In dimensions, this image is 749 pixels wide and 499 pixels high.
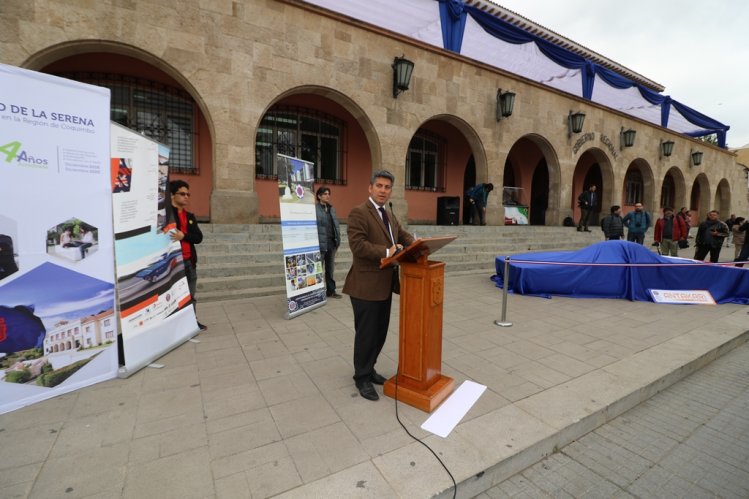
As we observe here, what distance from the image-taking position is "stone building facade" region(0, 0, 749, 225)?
6.98 metres

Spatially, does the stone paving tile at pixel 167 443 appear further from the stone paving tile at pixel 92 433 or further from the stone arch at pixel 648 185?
the stone arch at pixel 648 185

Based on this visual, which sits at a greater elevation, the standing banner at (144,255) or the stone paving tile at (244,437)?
the standing banner at (144,255)

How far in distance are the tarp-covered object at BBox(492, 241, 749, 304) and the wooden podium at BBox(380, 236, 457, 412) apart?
160 inches

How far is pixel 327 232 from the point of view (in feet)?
19.5

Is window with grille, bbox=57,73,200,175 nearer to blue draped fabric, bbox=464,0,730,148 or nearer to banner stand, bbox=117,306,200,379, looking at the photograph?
banner stand, bbox=117,306,200,379

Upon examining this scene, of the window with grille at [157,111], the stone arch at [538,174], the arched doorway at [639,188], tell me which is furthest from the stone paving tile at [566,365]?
the arched doorway at [639,188]

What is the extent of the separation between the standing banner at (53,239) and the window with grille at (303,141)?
7426mm

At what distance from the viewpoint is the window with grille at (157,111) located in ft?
28.2

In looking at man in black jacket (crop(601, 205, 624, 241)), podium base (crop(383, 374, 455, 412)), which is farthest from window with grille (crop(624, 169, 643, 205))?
podium base (crop(383, 374, 455, 412))

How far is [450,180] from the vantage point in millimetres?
14422

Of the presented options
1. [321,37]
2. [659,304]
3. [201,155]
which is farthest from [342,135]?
[659,304]

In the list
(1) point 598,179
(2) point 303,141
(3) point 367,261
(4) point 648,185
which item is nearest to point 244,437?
(3) point 367,261

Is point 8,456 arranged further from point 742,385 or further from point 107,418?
point 742,385

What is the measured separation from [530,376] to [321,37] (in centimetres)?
894
